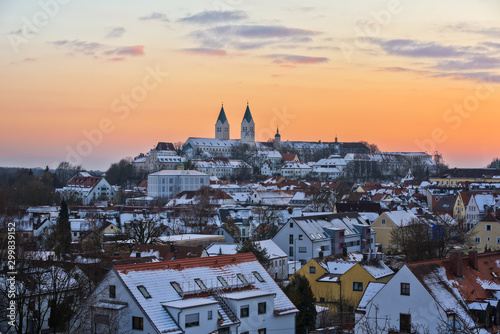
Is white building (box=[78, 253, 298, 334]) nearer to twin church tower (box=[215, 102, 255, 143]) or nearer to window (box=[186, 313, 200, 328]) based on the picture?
window (box=[186, 313, 200, 328])

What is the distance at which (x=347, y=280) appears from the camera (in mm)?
23875

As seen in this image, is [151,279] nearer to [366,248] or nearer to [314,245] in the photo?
[314,245]

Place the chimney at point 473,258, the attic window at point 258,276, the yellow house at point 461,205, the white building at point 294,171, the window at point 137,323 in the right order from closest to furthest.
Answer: the window at point 137,323
the chimney at point 473,258
the attic window at point 258,276
the yellow house at point 461,205
the white building at point 294,171

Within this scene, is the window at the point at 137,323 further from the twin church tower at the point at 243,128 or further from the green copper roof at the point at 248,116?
the green copper roof at the point at 248,116

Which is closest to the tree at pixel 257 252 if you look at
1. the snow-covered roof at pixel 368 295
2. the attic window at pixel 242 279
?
the snow-covered roof at pixel 368 295

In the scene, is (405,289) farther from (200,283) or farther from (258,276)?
(200,283)

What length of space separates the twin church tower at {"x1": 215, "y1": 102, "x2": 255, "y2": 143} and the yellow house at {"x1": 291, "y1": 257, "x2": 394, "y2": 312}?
479ft

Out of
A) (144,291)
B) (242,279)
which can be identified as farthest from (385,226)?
(144,291)

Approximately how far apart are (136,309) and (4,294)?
3.18 meters

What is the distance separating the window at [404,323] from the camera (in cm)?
1698

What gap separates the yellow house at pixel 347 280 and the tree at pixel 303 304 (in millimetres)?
2776

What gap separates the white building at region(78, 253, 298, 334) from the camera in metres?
16.3

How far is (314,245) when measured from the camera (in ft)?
118

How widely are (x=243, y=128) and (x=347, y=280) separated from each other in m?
150
